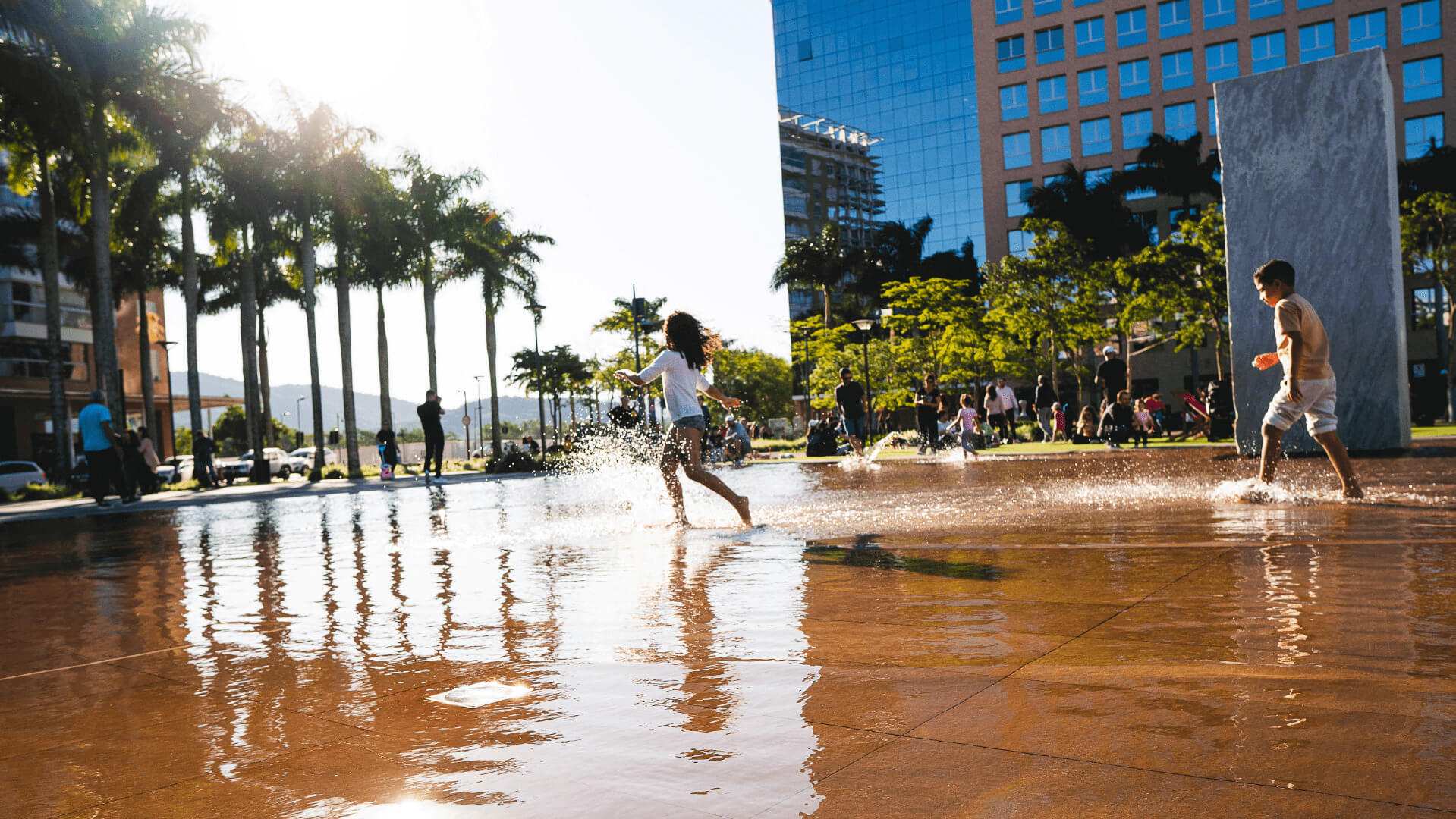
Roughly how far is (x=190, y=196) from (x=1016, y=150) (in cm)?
4730

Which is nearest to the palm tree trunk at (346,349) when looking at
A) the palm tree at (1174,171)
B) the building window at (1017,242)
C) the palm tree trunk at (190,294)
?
the palm tree trunk at (190,294)

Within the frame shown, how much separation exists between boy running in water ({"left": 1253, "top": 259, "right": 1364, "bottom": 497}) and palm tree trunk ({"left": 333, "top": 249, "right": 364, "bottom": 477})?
32130 millimetres

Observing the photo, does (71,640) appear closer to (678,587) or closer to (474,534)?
(678,587)

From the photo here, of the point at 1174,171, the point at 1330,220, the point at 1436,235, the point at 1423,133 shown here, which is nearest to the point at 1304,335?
the point at 1330,220

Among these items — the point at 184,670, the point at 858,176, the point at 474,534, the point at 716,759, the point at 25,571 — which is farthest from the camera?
the point at 858,176

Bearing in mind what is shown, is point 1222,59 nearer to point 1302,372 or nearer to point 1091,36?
point 1091,36

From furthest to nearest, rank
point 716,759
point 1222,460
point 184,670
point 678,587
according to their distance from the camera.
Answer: point 1222,460 < point 678,587 < point 184,670 < point 716,759

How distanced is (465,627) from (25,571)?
558 cm

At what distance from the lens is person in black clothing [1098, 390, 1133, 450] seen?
829 inches

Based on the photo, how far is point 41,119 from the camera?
25.6 m

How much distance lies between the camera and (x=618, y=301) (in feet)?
204

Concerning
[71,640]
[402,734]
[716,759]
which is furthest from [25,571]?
[716,759]

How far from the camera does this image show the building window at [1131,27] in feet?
193

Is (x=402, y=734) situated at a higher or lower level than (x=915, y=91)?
lower
